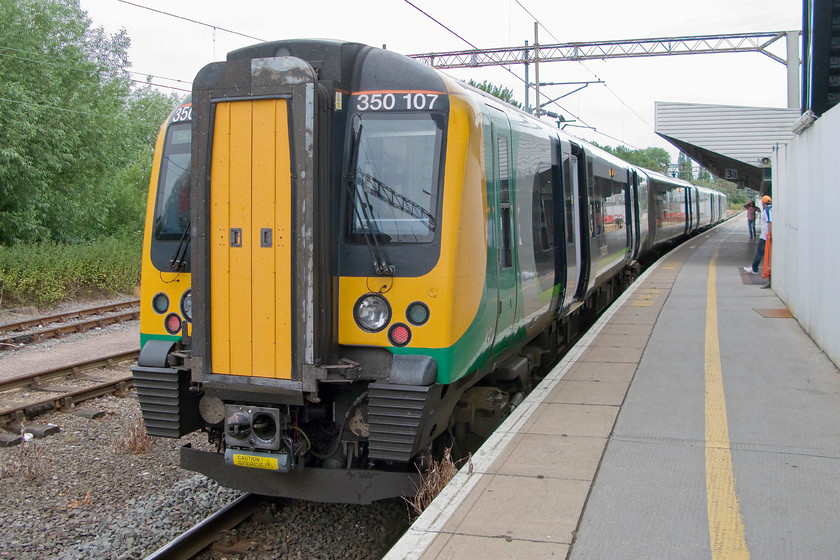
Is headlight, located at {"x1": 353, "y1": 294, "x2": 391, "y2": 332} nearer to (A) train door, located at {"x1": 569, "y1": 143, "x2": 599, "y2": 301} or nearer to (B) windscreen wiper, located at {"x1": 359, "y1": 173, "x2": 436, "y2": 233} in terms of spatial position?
(B) windscreen wiper, located at {"x1": 359, "y1": 173, "x2": 436, "y2": 233}

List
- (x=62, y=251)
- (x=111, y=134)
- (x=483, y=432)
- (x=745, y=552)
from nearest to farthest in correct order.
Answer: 1. (x=745, y=552)
2. (x=483, y=432)
3. (x=62, y=251)
4. (x=111, y=134)

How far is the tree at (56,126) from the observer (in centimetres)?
2033

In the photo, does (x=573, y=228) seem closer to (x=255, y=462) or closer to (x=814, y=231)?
(x=814, y=231)

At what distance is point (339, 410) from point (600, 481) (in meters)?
1.66

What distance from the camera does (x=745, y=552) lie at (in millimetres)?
3754

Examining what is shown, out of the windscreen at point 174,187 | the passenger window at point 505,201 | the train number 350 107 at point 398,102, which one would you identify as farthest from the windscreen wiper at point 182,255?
the passenger window at point 505,201

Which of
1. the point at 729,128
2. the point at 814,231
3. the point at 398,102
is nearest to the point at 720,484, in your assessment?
the point at 398,102

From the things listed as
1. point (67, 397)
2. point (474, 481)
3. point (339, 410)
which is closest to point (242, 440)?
point (339, 410)

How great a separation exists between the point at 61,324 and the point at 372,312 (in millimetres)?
11790

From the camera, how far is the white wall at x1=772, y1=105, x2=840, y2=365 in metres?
7.73

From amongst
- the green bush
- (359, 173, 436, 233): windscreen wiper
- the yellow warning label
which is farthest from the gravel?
the green bush

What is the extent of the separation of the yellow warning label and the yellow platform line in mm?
2510

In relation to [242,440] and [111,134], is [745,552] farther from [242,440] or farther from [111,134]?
[111,134]

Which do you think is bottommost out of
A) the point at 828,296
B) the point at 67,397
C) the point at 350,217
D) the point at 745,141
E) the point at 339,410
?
the point at 67,397
